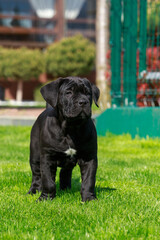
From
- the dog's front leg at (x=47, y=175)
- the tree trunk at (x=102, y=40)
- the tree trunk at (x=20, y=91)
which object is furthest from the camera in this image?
the tree trunk at (x=20, y=91)

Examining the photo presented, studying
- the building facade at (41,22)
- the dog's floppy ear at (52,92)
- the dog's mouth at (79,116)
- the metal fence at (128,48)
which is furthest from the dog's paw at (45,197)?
the building facade at (41,22)

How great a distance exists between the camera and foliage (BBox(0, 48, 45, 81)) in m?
30.1

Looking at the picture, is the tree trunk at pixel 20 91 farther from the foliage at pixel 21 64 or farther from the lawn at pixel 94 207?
the lawn at pixel 94 207

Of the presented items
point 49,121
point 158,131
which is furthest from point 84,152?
point 158,131

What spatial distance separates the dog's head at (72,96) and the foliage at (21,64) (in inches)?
1058

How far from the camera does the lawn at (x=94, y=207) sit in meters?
2.77

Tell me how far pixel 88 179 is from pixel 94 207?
1.16ft

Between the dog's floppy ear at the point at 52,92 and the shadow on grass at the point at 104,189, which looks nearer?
the dog's floppy ear at the point at 52,92

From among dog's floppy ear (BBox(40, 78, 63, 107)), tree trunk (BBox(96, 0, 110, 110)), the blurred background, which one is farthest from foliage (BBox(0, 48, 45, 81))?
dog's floppy ear (BBox(40, 78, 63, 107))

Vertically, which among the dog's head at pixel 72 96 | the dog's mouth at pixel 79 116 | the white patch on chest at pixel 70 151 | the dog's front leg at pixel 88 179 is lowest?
the dog's front leg at pixel 88 179

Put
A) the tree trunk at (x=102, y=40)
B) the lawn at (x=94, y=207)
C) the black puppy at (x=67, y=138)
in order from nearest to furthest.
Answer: the lawn at (x=94, y=207), the black puppy at (x=67, y=138), the tree trunk at (x=102, y=40)

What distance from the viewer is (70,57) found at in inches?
1222

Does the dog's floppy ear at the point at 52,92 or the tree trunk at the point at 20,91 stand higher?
the dog's floppy ear at the point at 52,92

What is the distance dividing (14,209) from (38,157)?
80 cm
